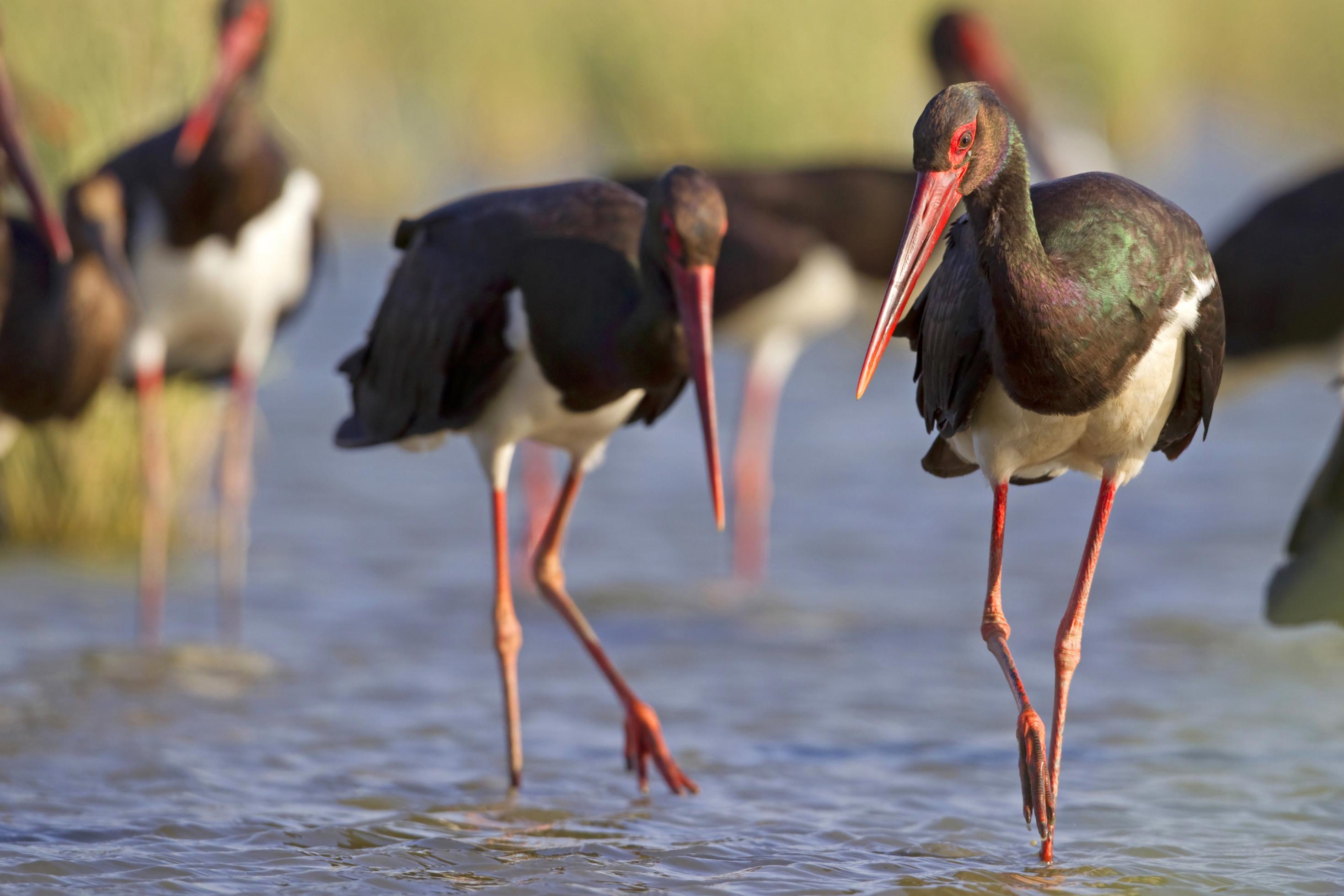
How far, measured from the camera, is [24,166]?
21.3ft

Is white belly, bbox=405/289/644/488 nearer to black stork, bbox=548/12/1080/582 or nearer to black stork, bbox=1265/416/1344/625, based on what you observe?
black stork, bbox=1265/416/1344/625

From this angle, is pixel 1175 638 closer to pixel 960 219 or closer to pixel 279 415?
pixel 960 219

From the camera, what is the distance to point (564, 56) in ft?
55.3

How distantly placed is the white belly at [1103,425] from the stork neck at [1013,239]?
11.3 inches

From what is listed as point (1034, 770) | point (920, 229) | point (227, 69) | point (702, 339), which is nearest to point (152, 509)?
point (227, 69)

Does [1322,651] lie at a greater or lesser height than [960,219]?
lesser

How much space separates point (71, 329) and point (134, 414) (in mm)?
1226

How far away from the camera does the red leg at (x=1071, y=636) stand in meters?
4.38

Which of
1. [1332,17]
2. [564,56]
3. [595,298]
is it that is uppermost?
[1332,17]

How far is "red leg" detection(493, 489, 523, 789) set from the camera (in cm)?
521

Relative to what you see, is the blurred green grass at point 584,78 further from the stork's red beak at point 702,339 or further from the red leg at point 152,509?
the stork's red beak at point 702,339

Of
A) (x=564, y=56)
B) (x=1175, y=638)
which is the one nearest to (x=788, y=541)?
(x=1175, y=638)

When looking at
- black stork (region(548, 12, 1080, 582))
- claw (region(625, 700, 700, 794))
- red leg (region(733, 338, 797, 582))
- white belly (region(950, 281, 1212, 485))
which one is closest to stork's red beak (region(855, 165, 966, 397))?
white belly (region(950, 281, 1212, 485))

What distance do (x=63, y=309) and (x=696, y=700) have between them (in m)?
2.53
